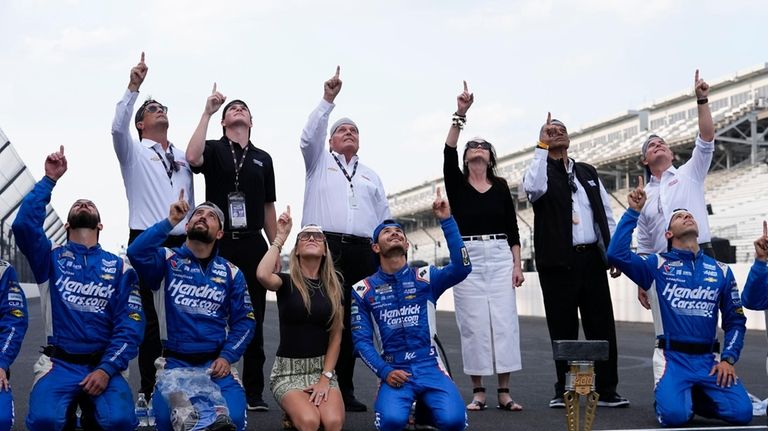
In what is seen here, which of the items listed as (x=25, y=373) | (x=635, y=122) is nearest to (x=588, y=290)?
(x=25, y=373)

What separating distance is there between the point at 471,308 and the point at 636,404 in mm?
1473

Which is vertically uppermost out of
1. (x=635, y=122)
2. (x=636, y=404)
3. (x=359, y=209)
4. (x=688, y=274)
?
(x=635, y=122)

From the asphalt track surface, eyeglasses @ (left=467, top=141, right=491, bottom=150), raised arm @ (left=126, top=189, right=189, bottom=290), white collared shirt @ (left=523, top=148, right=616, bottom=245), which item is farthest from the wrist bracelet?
raised arm @ (left=126, top=189, right=189, bottom=290)

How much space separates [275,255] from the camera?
18.4 ft

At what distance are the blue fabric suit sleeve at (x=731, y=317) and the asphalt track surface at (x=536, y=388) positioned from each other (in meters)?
0.53

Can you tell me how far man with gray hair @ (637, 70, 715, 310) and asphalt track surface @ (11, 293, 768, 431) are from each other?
3.14 ft

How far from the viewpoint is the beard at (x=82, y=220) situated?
17.5 feet

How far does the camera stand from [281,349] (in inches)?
223

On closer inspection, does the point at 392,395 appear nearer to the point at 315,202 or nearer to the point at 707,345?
the point at 315,202

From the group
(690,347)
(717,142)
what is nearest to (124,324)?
(690,347)

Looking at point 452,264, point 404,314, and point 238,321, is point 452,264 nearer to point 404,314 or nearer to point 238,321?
point 404,314

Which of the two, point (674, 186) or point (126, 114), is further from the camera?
point (674, 186)

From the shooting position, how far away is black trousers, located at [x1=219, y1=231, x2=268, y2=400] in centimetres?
617

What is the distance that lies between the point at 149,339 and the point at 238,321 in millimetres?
834
